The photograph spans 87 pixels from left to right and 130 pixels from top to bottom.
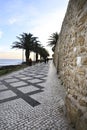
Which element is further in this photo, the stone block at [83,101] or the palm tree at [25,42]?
the palm tree at [25,42]

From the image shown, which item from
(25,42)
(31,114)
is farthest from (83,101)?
(25,42)

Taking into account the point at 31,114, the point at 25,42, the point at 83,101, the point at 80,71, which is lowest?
the point at 31,114

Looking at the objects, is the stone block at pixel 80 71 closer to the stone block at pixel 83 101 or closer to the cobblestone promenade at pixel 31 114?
the stone block at pixel 83 101

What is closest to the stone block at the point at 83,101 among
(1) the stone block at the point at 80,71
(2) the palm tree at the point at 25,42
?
(1) the stone block at the point at 80,71

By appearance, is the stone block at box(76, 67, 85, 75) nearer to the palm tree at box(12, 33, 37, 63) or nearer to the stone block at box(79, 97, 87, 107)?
the stone block at box(79, 97, 87, 107)

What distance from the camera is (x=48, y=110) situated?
2.91 metres

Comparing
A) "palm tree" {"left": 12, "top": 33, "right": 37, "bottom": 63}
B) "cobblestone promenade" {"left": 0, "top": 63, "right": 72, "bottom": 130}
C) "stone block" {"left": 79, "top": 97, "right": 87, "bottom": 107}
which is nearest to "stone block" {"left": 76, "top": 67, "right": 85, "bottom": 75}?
"stone block" {"left": 79, "top": 97, "right": 87, "bottom": 107}

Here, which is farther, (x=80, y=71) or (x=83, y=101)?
(x=80, y=71)

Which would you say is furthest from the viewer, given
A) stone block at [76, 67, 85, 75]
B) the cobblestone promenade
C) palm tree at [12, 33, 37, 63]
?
palm tree at [12, 33, 37, 63]

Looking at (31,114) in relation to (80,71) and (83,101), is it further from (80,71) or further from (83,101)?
(80,71)

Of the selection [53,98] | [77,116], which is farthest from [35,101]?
[77,116]

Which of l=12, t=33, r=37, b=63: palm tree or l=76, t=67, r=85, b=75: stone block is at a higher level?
l=12, t=33, r=37, b=63: palm tree

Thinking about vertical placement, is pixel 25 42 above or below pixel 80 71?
above

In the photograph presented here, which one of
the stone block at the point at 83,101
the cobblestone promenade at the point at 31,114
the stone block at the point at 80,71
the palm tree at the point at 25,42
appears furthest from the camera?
the palm tree at the point at 25,42
